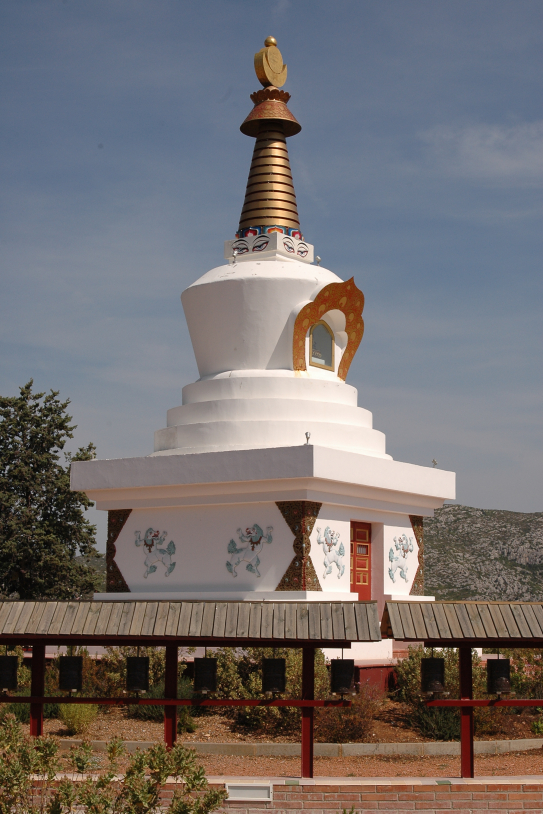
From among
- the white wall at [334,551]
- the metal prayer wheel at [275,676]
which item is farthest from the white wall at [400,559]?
the metal prayer wheel at [275,676]

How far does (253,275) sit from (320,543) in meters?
4.87

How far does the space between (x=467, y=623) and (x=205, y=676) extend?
2614mm

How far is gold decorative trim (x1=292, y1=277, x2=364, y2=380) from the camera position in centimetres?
1700

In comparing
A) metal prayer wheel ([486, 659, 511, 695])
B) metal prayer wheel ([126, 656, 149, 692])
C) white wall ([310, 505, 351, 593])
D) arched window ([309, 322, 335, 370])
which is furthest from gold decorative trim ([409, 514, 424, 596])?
metal prayer wheel ([126, 656, 149, 692])

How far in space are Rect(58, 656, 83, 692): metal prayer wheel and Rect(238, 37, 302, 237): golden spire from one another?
10.2 m

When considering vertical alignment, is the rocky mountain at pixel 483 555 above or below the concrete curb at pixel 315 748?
above

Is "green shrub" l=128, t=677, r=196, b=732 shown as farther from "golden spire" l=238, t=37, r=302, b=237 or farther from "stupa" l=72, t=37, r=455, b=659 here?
"golden spire" l=238, t=37, r=302, b=237

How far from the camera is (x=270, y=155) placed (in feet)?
61.5

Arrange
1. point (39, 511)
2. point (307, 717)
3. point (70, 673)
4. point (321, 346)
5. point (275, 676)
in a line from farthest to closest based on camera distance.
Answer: point (39, 511) → point (321, 346) → point (70, 673) → point (275, 676) → point (307, 717)

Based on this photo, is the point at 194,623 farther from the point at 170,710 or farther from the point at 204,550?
the point at 204,550

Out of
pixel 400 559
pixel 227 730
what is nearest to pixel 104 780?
pixel 227 730

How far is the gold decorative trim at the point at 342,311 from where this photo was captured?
17.0 m

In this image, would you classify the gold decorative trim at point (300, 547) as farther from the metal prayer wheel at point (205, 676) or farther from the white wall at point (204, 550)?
the metal prayer wheel at point (205, 676)

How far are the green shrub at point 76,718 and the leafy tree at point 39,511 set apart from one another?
1021 cm
